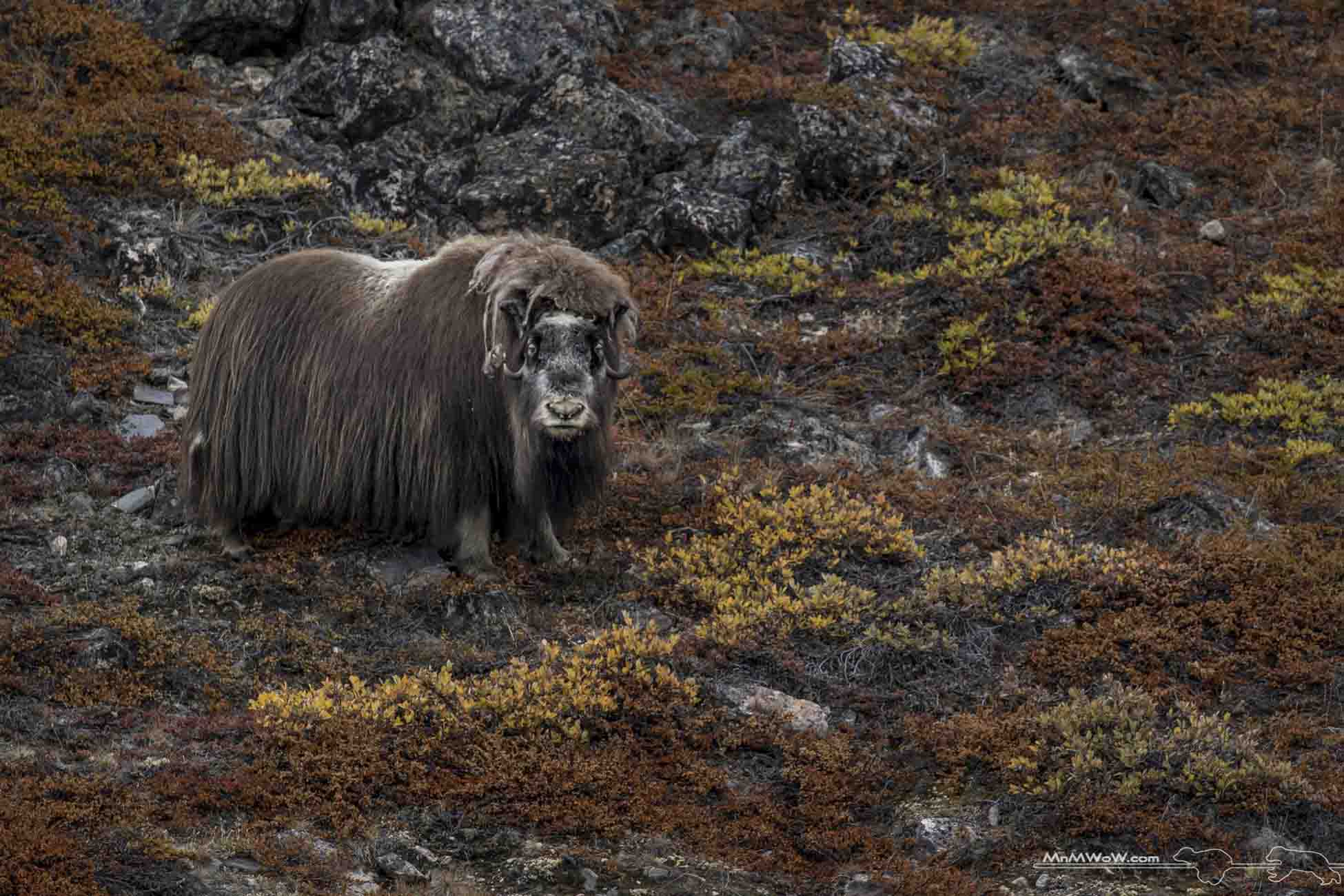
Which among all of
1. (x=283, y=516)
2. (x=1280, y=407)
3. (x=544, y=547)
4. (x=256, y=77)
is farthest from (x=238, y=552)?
(x=256, y=77)

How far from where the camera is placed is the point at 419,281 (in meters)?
10.1

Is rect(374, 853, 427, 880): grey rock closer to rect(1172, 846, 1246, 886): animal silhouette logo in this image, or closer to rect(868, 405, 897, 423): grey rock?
rect(1172, 846, 1246, 886): animal silhouette logo

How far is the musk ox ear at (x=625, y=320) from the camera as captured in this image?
31.2 feet

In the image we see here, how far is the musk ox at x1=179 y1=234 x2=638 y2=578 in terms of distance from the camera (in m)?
9.30

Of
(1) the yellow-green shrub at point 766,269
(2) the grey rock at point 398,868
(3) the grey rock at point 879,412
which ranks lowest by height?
(2) the grey rock at point 398,868

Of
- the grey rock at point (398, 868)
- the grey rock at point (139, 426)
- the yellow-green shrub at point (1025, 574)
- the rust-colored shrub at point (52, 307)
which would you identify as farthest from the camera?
the rust-colored shrub at point (52, 307)

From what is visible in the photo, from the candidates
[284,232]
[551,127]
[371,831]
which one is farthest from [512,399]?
[551,127]

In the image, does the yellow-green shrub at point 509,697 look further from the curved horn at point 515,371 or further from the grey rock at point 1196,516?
the grey rock at point 1196,516

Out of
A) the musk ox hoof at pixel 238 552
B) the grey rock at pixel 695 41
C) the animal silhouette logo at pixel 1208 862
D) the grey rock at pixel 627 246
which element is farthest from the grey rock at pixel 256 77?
the animal silhouette logo at pixel 1208 862

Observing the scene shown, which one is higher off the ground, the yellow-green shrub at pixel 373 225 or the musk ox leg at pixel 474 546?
the yellow-green shrub at pixel 373 225

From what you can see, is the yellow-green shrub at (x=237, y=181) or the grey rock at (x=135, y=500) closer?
the grey rock at (x=135, y=500)

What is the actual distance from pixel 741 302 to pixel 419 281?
473 centimetres

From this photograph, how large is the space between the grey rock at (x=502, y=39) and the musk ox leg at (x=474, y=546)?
25.4ft

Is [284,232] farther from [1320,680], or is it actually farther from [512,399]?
[1320,680]
